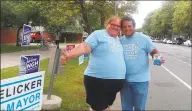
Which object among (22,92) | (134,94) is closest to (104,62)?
(134,94)

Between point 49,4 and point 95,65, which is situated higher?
point 49,4

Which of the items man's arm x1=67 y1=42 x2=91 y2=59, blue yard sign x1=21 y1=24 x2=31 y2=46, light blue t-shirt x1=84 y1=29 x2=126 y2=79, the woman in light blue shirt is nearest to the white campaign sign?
man's arm x1=67 y1=42 x2=91 y2=59

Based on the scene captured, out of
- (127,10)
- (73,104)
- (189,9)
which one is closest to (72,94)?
(73,104)

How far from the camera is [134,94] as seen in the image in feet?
16.6

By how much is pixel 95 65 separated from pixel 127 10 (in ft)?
77.4

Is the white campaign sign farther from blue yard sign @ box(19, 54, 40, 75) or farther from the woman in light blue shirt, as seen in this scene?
blue yard sign @ box(19, 54, 40, 75)

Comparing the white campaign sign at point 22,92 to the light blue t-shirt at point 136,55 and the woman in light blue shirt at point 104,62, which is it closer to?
the woman in light blue shirt at point 104,62

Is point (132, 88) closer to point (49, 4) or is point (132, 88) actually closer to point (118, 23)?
point (118, 23)

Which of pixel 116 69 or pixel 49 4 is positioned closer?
pixel 116 69

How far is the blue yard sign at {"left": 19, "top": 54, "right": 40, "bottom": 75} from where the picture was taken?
520cm

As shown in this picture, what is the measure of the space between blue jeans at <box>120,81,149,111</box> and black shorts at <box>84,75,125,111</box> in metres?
0.18

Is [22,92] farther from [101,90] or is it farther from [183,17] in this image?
[183,17]

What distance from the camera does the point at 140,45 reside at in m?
4.96

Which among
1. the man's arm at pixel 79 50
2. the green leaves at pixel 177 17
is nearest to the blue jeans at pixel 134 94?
the man's arm at pixel 79 50
